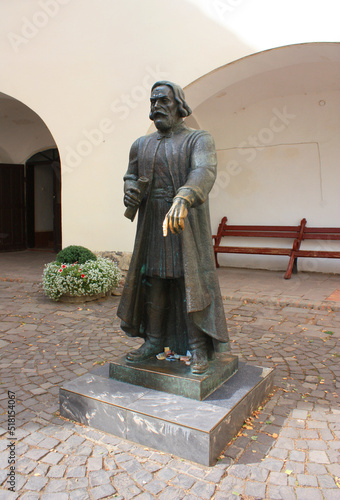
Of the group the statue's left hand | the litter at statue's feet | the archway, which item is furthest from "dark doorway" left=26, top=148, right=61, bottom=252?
the statue's left hand

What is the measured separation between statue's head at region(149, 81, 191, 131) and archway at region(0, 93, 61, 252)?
7801 millimetres

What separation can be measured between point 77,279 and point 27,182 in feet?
20.6

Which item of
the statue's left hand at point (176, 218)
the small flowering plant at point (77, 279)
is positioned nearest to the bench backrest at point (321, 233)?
the small flowering plant at point (77, 279)

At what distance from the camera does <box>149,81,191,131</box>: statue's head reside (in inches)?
95.7

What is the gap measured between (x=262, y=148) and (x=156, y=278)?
5.93 metres

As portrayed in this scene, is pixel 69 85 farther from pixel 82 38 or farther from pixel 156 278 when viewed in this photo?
pixel 156 278

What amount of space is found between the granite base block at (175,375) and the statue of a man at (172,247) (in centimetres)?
7

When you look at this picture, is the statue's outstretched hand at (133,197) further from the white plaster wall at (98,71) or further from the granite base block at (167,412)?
the white plaster wall at (98,71)

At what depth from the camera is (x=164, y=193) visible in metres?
2.52

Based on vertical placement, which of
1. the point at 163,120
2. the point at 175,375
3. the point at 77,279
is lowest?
the point at 175,375

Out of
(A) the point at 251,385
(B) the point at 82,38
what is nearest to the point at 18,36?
(B) the point at 82,38

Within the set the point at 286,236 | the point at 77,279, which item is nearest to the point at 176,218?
the point at 77,279

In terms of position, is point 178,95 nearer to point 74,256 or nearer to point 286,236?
point 74,256

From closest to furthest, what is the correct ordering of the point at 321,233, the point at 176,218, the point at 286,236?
the point at 176,218 → the point at 321,233 → the point at 286,236
